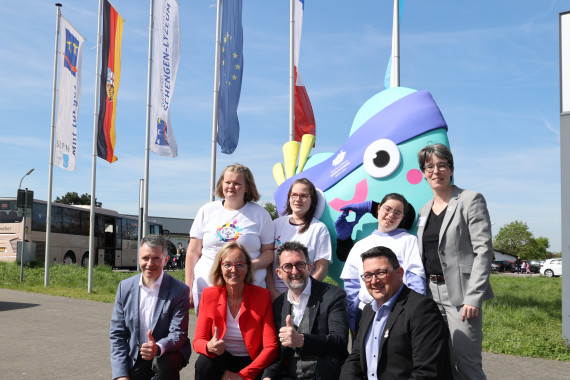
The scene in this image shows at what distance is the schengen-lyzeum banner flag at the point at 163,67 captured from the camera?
12367 millimetres

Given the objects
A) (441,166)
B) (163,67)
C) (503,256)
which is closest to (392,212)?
(441,166)

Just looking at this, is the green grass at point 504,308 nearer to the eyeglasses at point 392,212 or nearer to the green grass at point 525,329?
the green grass at point 525,329

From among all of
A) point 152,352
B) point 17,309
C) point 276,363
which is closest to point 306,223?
point 276,363

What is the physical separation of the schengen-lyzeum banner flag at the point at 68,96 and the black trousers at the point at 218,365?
1200cm

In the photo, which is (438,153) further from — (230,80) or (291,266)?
(230,80)

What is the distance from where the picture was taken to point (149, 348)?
147 inches

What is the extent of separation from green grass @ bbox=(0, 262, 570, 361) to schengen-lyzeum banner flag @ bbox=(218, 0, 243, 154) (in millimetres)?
4733

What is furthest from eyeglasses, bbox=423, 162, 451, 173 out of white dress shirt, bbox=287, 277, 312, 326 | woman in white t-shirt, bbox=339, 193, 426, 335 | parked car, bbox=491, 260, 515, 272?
parked car, bbox=491, 260, 515, 272

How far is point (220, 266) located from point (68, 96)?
39.5ft

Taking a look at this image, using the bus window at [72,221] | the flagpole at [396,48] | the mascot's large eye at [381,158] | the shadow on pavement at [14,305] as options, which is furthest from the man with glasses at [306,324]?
the bus window at [72,221]

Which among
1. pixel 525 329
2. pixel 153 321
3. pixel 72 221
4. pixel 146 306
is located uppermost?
pixel 72 221

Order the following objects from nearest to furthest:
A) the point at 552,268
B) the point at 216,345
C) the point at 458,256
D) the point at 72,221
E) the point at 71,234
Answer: the point at 458,256
the point at 216,345
the point at 71,234
the point at 72,221
the point at 552,268

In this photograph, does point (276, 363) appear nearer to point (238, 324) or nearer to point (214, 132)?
point (238, 324)

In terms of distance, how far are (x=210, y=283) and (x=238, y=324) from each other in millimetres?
445
